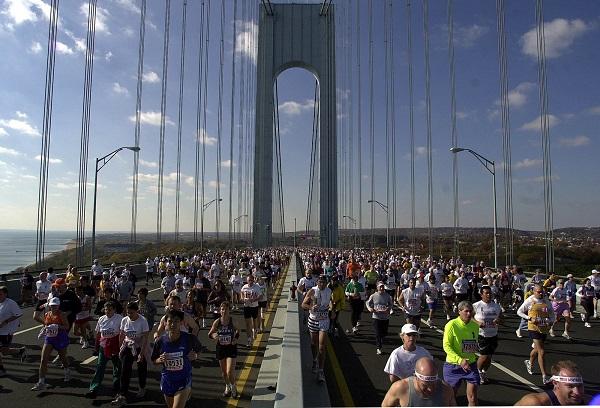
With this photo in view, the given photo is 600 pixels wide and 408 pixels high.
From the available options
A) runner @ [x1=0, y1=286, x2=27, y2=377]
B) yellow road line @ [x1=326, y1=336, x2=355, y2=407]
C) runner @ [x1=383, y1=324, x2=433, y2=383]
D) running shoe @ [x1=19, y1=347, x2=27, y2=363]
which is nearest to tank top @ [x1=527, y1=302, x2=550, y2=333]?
yellow road line @ [x1=326, y1=336, x2=355, y2=407]

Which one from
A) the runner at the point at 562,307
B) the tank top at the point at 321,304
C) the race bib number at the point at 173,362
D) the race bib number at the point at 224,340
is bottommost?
the runner at the point at 562,307

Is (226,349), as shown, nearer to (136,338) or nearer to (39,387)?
(136,338)

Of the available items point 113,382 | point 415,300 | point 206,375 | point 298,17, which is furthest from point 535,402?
point 298,17

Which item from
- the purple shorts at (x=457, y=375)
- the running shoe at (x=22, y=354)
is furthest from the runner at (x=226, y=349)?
the running shoe at (x=22, y=354)

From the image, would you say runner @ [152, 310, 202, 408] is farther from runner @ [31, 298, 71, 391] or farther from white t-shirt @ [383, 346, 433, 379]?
runner @ [31, 298, 71, 391]

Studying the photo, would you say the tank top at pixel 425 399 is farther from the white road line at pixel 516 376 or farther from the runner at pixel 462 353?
the white road line at pixel 516 376

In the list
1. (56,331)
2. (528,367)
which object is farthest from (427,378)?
(56,331)

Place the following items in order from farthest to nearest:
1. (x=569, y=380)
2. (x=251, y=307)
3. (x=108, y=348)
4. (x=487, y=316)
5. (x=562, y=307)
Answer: (x=562, y=307), (x=251, y=307), (x=487, y=316), (x=108, y=348), (x=569, y=380)
